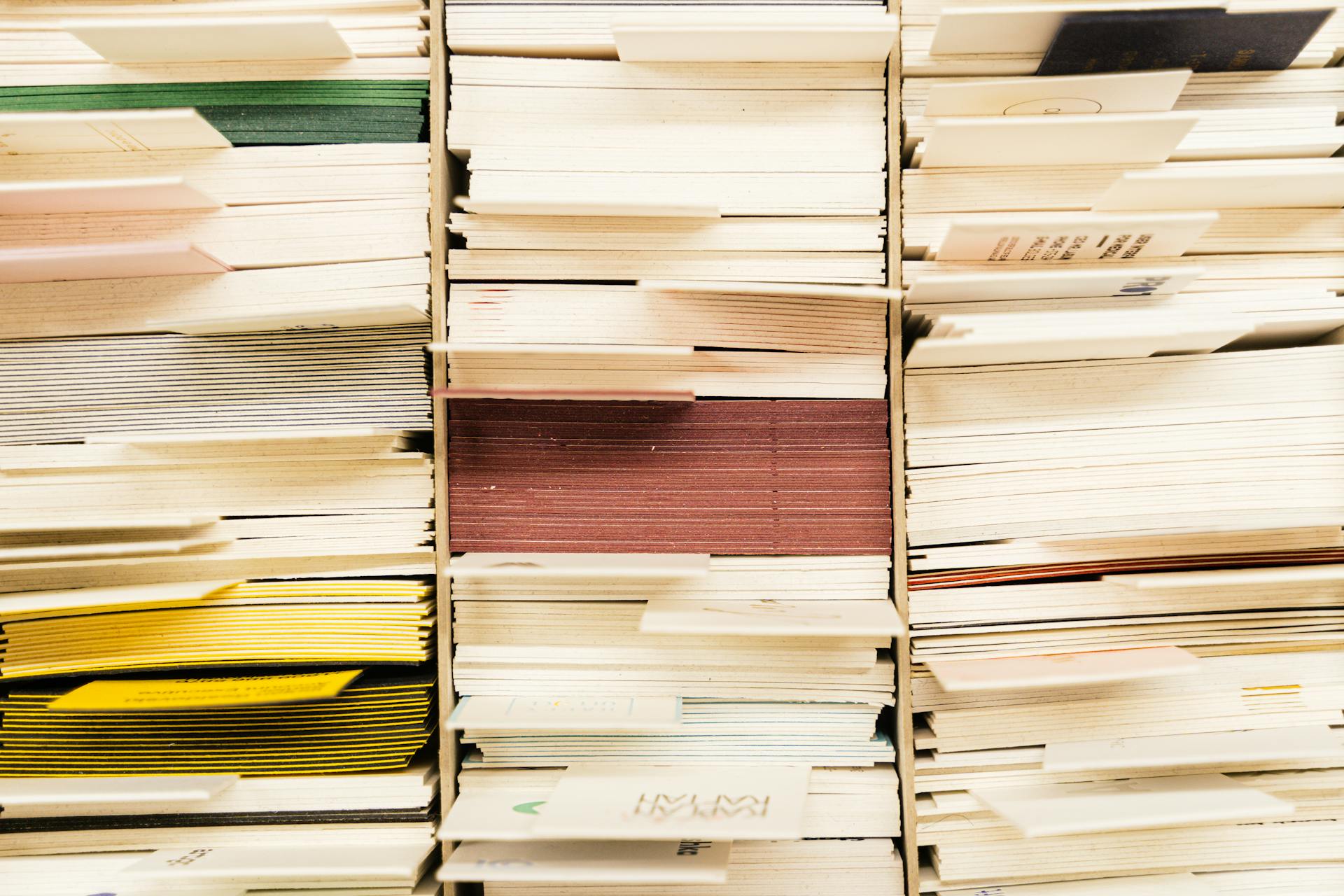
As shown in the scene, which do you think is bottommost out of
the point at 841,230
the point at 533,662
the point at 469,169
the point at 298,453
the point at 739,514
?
the point at 533,662

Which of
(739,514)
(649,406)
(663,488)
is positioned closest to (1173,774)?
(739,514)

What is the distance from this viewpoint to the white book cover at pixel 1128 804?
1345 mm

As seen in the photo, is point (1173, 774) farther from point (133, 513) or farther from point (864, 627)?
point (133, 513)

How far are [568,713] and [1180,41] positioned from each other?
5.15ft

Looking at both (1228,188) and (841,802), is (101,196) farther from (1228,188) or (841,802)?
(1228,188)

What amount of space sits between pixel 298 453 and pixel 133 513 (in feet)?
1.08

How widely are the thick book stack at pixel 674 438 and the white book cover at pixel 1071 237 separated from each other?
0.18 metres

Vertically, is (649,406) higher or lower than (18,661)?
higher

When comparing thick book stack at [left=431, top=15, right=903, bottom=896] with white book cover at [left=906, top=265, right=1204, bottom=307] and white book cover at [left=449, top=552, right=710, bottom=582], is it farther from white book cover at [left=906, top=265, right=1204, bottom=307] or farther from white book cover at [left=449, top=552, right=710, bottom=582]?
white book cover at [left=906, top=265, right=1204, bottom=307]

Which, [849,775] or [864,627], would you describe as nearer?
[864,627]

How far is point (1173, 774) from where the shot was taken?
154 centimetres

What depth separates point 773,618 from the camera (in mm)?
1412

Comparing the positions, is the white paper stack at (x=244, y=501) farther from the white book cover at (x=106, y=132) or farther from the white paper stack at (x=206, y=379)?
the white book cover at (x=106, y=132)

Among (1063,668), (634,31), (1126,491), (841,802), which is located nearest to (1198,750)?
(1063,668)
